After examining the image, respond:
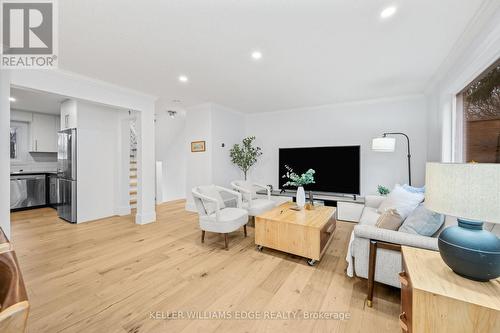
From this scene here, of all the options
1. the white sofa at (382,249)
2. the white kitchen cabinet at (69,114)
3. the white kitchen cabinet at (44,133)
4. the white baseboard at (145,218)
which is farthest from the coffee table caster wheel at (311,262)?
the white kitchen cabinet at (44,133)

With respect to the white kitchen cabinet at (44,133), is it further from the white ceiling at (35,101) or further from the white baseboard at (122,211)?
the white baseboard at (122,211)

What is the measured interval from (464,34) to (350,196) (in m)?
2.91

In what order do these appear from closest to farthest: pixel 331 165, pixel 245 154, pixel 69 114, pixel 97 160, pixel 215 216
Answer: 1. pixel 215 216
2. pixel 69 114
3. pixel 97 160
4. pixel 331 165
5. pixel 245 154

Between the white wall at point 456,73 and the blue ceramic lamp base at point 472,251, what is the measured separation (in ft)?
5.63

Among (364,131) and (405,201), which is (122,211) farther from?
(364,131)

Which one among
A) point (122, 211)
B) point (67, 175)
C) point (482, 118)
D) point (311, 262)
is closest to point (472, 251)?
point (311, 262)

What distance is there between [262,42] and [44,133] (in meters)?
6.24

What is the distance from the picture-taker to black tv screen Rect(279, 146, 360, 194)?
13.2 ft

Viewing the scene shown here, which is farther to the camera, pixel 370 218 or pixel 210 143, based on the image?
pixel 210 143

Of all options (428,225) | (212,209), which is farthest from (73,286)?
(428,225)

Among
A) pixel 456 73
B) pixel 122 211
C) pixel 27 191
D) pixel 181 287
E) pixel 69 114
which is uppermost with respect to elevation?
pixel 456 73

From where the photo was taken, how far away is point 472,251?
956 mm

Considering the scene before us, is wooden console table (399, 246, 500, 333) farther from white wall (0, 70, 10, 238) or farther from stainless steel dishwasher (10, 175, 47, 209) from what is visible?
stainless steel dishwasher (10, 175, 47, 209)

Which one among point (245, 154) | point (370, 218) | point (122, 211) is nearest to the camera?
point (370, 218)
